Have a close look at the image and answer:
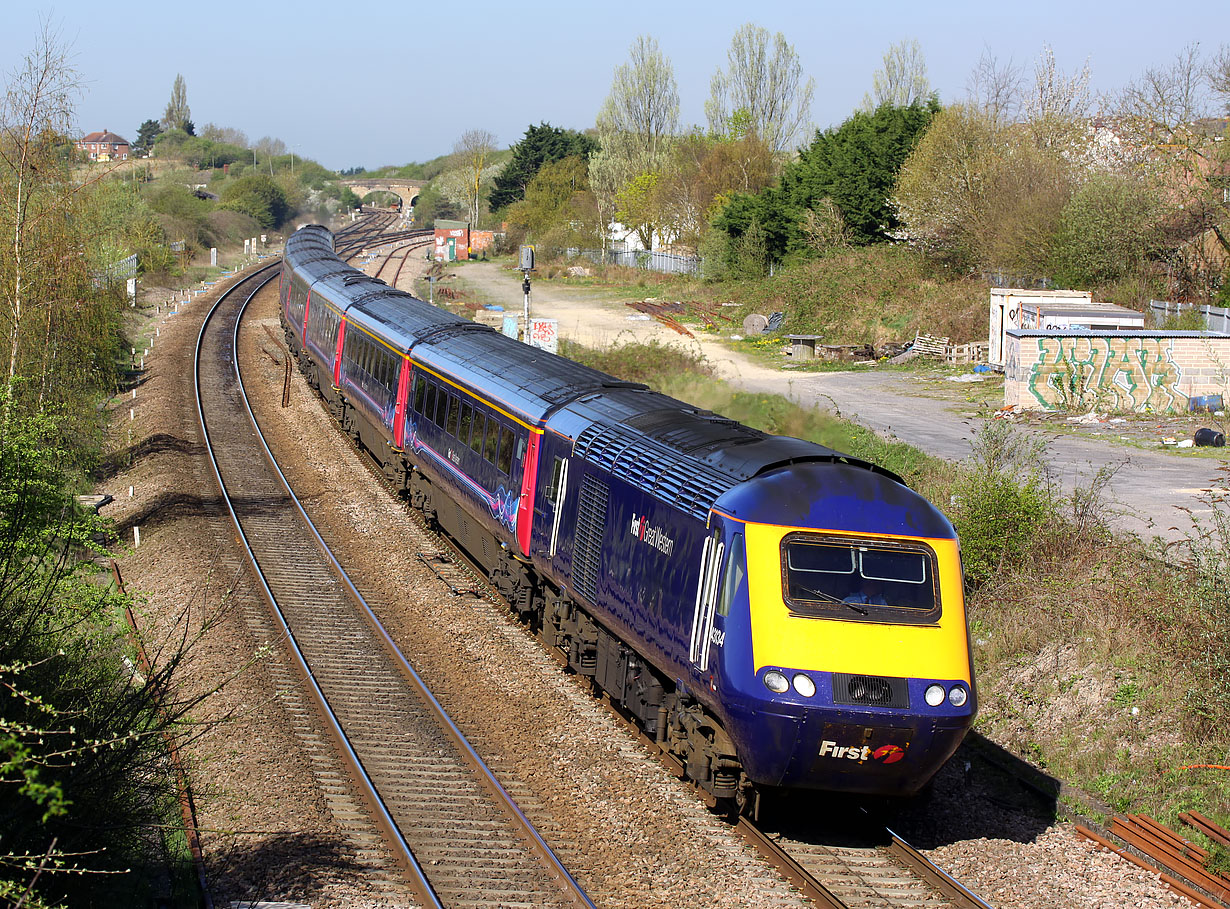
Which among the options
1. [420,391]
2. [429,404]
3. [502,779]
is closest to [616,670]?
[502,779]

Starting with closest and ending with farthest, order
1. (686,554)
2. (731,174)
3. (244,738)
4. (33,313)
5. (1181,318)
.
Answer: (686,554), (244,738), (33,313), (1181,318), (731,174)

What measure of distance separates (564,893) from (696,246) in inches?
2324

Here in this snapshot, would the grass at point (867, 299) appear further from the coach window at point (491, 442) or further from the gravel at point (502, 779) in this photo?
the gravel at point (502, 779)

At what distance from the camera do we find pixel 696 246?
2554 inches

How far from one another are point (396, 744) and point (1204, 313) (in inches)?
990

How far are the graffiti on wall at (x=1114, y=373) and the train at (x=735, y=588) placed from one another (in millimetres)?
14938

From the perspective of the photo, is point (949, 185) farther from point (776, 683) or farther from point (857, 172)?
point (776, 683)

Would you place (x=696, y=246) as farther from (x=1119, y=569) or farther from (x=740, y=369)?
(x=1119, y=569)

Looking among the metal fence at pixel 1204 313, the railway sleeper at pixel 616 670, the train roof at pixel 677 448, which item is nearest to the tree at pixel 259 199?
the metal fence at pixel 1204 313

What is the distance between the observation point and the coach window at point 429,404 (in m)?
17.4

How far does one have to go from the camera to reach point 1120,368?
25.0 metres

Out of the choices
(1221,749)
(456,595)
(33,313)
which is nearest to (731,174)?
(33,313)

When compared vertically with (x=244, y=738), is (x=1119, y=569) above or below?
above

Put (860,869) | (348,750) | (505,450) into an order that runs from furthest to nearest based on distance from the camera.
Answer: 1. (505,450)
2. (348,750)
3. (860,869)
